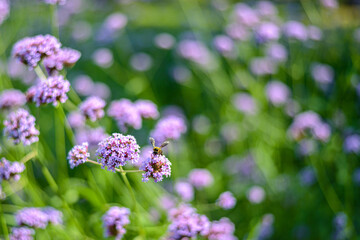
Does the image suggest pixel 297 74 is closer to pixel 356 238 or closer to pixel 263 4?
pixel 263 4

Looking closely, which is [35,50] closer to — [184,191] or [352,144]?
[184,191]

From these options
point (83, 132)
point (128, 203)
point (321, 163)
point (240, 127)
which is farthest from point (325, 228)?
point (83, 132)

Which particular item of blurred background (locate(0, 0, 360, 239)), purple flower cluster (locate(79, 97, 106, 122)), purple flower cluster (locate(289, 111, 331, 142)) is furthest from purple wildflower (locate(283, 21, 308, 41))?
purple flower cluster (locate(79, 97, 106, 122))

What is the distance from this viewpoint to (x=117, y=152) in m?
1.33

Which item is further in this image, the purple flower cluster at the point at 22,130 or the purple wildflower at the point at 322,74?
the purple wildflower at the point at 322,74

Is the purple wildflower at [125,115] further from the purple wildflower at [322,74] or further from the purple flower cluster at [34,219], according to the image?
the purple wildflower at [322,74]

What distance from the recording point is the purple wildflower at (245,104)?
3.22 m

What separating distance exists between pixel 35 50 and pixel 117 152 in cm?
69

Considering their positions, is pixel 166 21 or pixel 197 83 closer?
pixel 197 83

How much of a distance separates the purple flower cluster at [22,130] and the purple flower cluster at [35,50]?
249 millimetres

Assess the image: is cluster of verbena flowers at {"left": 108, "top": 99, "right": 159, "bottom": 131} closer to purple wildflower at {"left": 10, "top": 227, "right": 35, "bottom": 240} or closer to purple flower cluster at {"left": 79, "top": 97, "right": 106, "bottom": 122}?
purple flower cluster at {"left": 79, "top": 97, "right": 106, "bottom": 122}

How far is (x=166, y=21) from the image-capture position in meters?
5.32

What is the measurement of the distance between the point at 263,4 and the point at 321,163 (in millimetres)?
1677

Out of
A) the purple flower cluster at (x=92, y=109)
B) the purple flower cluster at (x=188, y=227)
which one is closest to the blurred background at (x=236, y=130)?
the purple flower cluster at (x=92, y=109)
